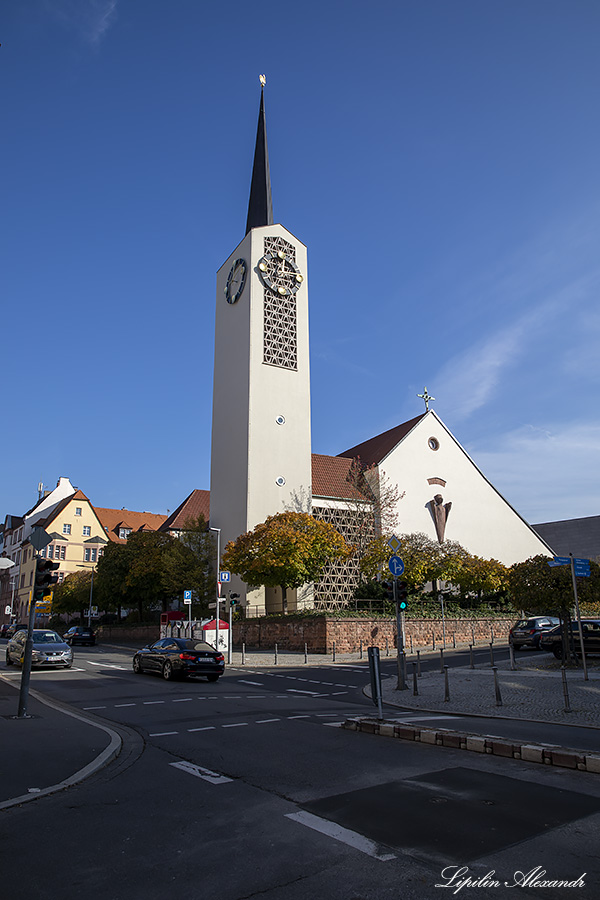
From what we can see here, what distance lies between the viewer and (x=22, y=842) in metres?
5.12

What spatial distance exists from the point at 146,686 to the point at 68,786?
37.7ft

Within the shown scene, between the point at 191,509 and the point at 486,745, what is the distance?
58.8 m

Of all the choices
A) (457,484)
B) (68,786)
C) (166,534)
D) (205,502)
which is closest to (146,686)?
(68,786)

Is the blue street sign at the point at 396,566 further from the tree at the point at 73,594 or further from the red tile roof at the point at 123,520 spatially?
the red tile roof at the point at 123,520

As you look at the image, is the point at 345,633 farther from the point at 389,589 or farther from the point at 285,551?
the point at 389,589

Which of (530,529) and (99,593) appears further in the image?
(530,529)

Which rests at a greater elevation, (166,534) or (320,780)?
(166,534)

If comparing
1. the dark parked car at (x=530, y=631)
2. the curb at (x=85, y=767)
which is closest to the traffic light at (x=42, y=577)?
the curb at (x=85, y=767)

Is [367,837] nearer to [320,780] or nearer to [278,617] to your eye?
[320,780]

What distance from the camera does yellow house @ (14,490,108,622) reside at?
7750cm

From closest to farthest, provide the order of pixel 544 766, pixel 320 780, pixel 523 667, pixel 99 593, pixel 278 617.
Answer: pixel 320 780 → pixel 544 766 → pixel 523 667 → pixel 278 617 → pixel 99 593

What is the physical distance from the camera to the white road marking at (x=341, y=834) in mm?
4637

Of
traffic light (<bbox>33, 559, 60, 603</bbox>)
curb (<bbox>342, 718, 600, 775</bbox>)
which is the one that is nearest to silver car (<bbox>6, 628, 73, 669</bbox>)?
traffic light (<bbox>33, 559, 60, 603</bbox>)

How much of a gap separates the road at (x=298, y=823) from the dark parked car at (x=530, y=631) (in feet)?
73.8
